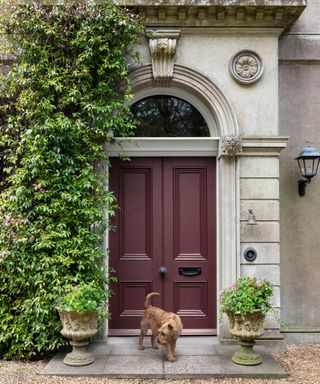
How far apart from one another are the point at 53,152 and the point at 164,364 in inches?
116

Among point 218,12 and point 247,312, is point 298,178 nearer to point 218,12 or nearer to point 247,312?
point 247,312

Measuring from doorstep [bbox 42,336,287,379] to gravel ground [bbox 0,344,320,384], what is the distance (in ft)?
0.21

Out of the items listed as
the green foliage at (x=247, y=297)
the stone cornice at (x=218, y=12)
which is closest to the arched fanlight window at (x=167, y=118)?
the stone cornice at (x=218, y=12)

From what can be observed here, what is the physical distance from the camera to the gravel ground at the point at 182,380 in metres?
4.57

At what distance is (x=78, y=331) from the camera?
484 centimetres

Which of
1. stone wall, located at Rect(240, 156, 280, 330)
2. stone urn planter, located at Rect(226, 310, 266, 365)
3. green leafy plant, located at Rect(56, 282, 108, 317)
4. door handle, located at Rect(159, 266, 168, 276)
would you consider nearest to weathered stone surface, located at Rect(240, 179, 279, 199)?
stone wall, located at Rect(240, 156, 280, 330)

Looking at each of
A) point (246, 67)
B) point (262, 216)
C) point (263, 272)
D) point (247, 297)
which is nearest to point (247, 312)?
point (247, 297)

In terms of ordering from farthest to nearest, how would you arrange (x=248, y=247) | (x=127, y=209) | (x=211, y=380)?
(x=127, y=209), (x=248, y=247), (x=211, y=380)

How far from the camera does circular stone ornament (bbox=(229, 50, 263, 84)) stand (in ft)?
19.1

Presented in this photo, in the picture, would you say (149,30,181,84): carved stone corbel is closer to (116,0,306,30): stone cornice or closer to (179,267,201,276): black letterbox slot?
(116,0,306,30): stone cornice

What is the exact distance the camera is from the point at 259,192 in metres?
5.78

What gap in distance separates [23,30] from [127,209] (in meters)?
2.81

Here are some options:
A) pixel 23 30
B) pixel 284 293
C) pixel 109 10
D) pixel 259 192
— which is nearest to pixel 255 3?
pixel 109 10

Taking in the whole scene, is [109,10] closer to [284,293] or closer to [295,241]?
[295,241]
